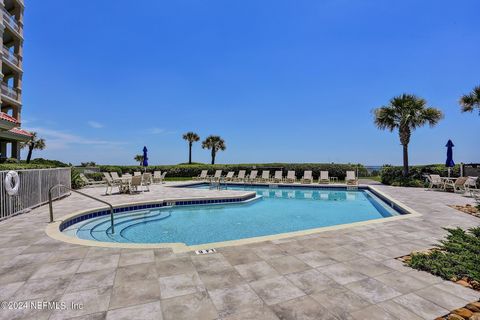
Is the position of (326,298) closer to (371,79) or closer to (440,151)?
(440,151)

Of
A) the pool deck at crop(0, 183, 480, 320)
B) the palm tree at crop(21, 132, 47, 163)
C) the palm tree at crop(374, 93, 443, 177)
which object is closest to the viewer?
the pool deck at crop(0, 183, 480, 320)

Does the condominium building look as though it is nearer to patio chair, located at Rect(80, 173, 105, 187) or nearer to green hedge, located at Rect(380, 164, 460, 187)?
patio chair, located at Rect(80, 173, 105, 187)

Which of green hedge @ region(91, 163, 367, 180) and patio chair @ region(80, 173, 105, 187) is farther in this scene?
green hedge @ region(91, 163, 367, 180)

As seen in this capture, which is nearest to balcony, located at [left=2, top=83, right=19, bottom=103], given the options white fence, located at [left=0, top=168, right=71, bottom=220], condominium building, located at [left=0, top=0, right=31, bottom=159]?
condominium building, located at [left=0, top=0, right=31, bottom=159]

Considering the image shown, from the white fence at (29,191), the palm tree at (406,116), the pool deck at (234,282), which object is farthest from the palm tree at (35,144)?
the palm tree at (406,116)

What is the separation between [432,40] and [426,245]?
1207cm

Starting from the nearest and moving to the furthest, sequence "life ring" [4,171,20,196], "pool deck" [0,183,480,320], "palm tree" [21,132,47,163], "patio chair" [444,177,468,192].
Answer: "pool deck" [0,183,480,320], "life ring" [4,171,20,196], "patio chair" [444,177,468,192], "palm tree" [21,132,47,163]

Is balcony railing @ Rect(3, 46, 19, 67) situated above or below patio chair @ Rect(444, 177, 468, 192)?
above

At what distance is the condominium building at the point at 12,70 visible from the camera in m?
20.5

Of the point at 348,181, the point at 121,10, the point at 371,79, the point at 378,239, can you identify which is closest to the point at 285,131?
the point at 371,79

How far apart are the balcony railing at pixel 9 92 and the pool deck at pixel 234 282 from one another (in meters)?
22.6

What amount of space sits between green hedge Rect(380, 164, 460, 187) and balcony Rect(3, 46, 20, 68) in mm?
30902

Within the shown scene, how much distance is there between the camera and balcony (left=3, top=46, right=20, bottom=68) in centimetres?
2050

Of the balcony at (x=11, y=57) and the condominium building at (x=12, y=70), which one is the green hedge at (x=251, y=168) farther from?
the balcony at (x=11, y=57)
